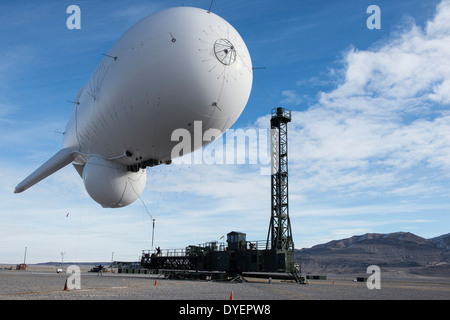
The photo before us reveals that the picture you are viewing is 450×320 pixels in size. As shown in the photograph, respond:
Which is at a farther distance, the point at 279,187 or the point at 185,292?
the point at 279,187

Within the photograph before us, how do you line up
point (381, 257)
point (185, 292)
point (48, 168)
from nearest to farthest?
point (185, 292) < point (48, 168) < point (381, 257)

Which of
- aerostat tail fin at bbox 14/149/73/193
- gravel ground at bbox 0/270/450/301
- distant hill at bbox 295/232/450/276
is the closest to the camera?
gravel ground at bbox 0/270/450/301

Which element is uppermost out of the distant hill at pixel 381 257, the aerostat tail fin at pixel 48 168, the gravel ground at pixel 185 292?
the aerostat tail fin at pixel 48 168

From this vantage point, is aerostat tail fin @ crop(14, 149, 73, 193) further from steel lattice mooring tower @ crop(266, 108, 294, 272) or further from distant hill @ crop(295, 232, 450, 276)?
distant hill @ crop(295, 232, 450, 276)

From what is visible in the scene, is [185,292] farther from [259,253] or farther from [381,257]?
[381,257]

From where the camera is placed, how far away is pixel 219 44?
57.7 feet

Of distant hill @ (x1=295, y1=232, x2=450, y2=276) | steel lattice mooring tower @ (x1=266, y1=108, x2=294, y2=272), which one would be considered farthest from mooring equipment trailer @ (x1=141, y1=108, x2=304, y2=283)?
distant hill @ (x1=295, y1=232, x2=450, y2=276)

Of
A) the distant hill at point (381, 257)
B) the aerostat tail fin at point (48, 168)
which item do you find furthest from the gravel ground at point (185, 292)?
the distant hill at point (381, 257)

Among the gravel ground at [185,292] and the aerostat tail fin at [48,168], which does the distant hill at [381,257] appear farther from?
the aerostat tail fin at [48,168]

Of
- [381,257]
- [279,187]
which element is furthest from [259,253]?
[381,257]

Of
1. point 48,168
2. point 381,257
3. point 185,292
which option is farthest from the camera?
point 381,257

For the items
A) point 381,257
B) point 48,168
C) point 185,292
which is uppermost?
point 48,168

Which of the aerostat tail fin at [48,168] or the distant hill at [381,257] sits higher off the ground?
the aerostat tail fin at [48,168]
